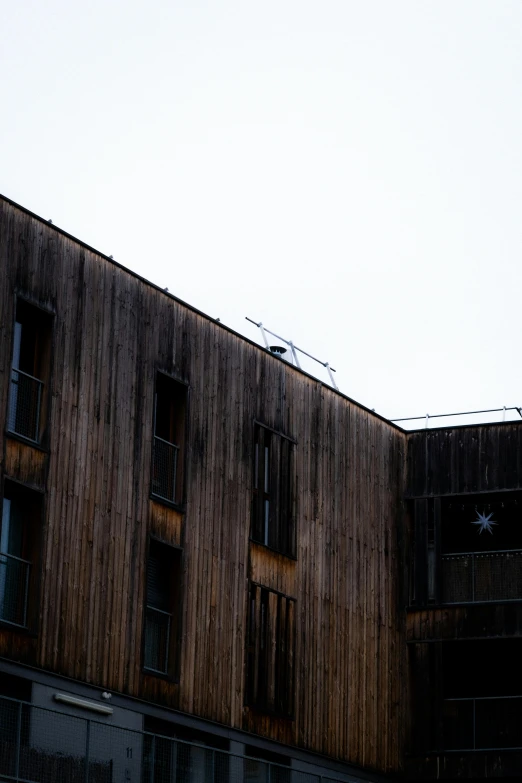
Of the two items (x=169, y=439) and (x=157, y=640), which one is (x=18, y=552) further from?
(x=169, y=439)

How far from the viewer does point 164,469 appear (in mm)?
31406

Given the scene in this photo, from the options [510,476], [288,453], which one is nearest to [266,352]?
[288,453]

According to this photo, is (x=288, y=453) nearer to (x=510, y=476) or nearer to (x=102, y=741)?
(x=510, y=476)

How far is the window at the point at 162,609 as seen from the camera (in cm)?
3020

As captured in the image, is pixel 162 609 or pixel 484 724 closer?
pixel 162 609

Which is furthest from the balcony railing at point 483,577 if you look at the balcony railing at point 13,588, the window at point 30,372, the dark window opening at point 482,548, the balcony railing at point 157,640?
the balcony railing at point 13,588

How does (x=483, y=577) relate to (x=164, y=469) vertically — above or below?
below

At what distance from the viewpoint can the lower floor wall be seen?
79.4ft

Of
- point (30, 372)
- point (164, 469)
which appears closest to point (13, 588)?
point (30, 372)

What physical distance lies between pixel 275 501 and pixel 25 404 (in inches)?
315

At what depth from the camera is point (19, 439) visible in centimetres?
2747

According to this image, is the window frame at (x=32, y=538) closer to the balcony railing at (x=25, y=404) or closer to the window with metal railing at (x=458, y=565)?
the balcony railing at (x=25, y=404)

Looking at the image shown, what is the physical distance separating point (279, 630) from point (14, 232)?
10654 mm

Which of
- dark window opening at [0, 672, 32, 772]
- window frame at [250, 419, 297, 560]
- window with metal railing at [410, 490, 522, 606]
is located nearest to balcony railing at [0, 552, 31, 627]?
dark window opening at [0, 672, 32, 772]
